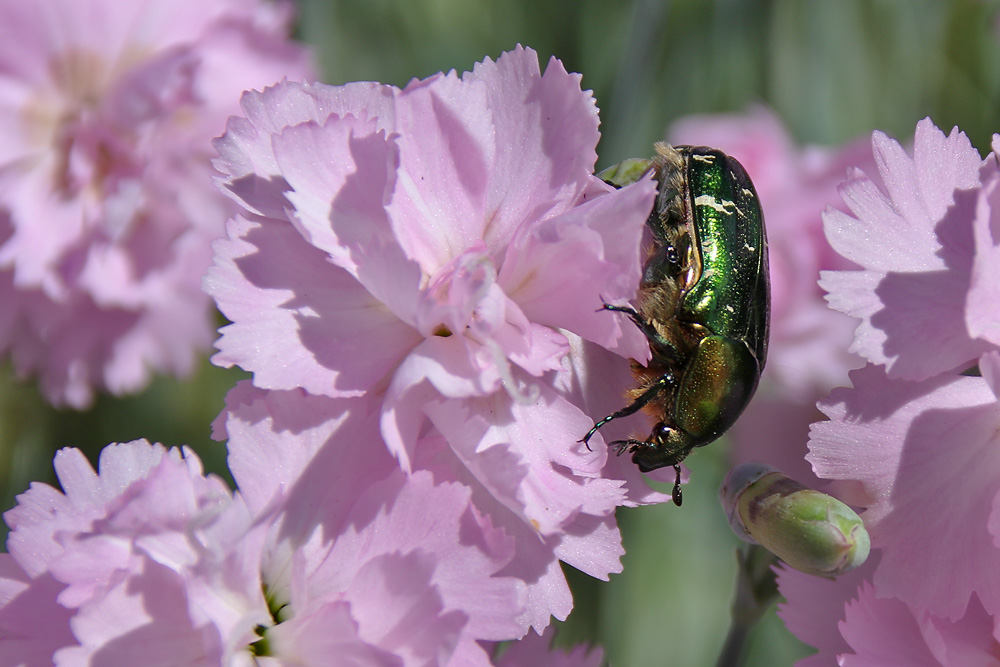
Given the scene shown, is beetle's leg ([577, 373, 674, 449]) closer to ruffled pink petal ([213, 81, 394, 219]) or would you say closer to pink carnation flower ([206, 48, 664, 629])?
pink carnation flower ([206, 48, 664, 629])

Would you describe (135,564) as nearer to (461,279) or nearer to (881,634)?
(461,279)

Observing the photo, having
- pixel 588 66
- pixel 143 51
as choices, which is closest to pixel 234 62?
pixel 143 51

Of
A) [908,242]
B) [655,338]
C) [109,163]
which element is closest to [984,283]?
[908,242]

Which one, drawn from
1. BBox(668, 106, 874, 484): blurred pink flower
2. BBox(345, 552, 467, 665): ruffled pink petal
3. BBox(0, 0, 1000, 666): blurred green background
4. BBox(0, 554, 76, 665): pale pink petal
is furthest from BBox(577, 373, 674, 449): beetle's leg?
BBox(0, 0, 1000, 666): blurred green background

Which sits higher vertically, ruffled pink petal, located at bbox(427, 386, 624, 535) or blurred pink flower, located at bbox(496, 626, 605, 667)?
ruffled pink petal, located at bbox(427, 386, 624, 535)

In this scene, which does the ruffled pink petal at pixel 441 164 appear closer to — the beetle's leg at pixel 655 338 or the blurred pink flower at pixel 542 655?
the beetle's leg at pixel 655 338

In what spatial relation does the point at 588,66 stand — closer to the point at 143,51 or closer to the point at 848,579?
the point at 143,51
